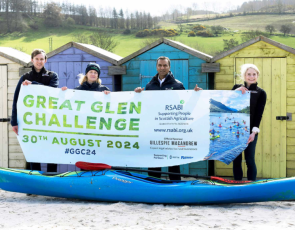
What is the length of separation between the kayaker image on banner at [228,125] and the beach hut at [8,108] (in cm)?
355

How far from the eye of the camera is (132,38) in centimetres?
5997

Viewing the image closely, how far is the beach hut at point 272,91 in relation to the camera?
5.82 metres

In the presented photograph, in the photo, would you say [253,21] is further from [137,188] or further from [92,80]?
[137,188]

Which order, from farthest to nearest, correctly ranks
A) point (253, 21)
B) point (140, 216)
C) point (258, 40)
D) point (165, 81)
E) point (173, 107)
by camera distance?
point (253, 21), point (258, 40), point (165, 81), point (173, 107), point (140, 216)

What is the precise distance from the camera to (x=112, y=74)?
6074 mm

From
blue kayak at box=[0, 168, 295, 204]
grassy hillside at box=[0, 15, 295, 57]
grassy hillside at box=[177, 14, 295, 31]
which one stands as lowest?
blue kayak at box=[0, 168, 295, 204]

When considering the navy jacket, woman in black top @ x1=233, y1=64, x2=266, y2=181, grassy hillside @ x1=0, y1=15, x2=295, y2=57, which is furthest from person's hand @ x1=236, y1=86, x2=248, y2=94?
grassy hillside @ x1=0, y1=15, x2=295, y2=57

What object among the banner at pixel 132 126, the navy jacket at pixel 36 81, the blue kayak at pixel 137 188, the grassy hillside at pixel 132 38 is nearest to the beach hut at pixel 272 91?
the banner at pixel 132 126

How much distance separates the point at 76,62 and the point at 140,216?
131 inches

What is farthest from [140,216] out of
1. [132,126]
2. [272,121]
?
[272,121]

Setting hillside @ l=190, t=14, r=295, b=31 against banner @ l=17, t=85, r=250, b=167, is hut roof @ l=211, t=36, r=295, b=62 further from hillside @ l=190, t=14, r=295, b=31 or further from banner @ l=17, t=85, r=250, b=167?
hillside @ l=190, t=14, r=295, b=31

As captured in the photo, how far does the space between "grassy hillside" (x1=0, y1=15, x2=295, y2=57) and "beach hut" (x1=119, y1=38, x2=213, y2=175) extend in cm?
4201

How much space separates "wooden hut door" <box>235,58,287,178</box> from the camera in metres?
5.85

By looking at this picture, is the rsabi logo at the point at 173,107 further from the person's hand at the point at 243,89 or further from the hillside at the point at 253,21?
the hillside at the point at 253,21
